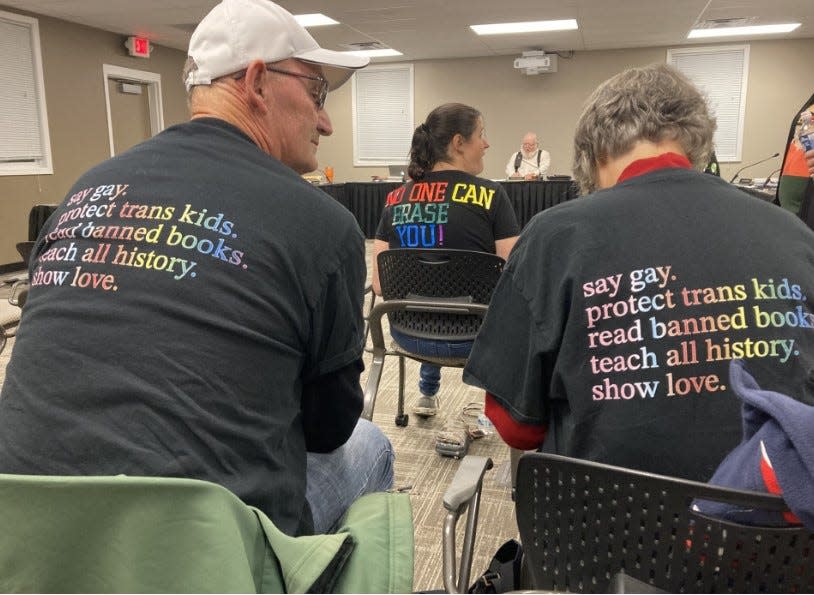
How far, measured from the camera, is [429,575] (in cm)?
166

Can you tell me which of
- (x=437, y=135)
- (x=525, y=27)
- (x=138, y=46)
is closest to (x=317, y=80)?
(x=437, y=135)

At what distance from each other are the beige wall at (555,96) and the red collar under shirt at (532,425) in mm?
8755

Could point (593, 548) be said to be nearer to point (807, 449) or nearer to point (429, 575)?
point (807, 449)

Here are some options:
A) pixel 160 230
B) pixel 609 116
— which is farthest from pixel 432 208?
pixel 160 230

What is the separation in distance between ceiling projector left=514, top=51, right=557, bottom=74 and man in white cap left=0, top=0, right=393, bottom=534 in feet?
29.3

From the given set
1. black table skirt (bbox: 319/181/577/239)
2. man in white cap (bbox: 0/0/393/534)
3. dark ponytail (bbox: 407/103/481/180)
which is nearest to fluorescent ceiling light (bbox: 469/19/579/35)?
black table skirt (bbox: 319/181/577/239)

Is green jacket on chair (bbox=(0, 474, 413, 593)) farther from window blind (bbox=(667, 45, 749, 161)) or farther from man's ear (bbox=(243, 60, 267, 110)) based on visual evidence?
window blind (bbox=(667, 45, 749, 161))

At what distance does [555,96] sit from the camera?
9648 mm

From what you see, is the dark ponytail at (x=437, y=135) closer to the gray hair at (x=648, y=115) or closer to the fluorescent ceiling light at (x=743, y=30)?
the gray hair at (x=648, y=115)

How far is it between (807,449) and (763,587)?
0.25 meters

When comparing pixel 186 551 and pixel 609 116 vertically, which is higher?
pixel 609 116

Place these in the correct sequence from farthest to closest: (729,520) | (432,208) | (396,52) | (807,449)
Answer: (396,52) → (432,208) → (729,520) → (807,449)

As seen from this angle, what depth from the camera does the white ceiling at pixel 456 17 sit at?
6.21 metres

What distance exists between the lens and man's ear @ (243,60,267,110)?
1.01 m
